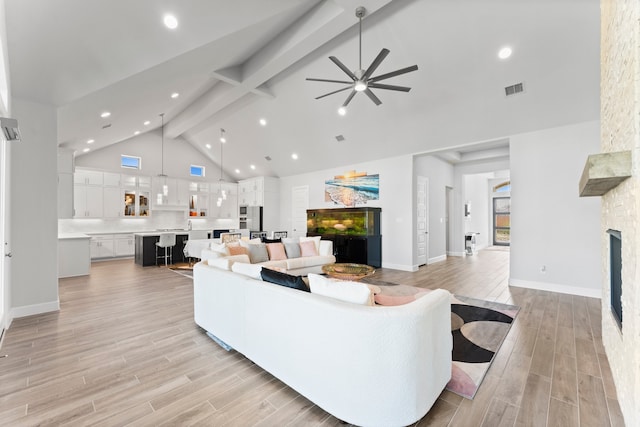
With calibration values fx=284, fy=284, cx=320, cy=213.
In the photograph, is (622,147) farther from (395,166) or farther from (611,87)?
(395,166)

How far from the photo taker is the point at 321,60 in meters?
4.89

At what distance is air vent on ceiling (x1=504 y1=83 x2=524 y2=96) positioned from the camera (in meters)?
4.32

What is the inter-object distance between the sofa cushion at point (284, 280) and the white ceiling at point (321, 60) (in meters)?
2.66

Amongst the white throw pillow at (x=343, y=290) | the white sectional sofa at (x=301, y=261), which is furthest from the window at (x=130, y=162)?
the white throw pillow at (x=343, y=290)

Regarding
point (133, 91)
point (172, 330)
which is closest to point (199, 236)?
point (133, 91)

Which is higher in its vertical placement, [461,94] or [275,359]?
[461,94]

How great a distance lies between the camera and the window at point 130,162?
28.7ft

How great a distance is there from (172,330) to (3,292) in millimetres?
1812

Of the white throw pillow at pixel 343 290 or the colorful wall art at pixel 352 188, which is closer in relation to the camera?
the white throw pillow at pixel 343 290

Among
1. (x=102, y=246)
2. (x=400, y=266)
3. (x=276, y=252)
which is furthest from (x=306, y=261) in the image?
(x=102, y=246)

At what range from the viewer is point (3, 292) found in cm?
302

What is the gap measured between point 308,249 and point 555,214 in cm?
444

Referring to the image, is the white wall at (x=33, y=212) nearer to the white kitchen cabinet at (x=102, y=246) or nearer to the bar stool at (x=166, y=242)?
the bar stool at (x=166, y=242)

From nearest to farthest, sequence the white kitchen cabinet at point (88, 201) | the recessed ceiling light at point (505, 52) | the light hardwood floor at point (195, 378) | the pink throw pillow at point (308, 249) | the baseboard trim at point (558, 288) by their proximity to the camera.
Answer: the light hardwood floor at point (195, 378)
the recessed ceiling light at point (505, 52)
the baseboard trim at point (558, 288)
the pink throw pillow at point (308, 249)
the white kitchen cabinet at point (88, 201)
